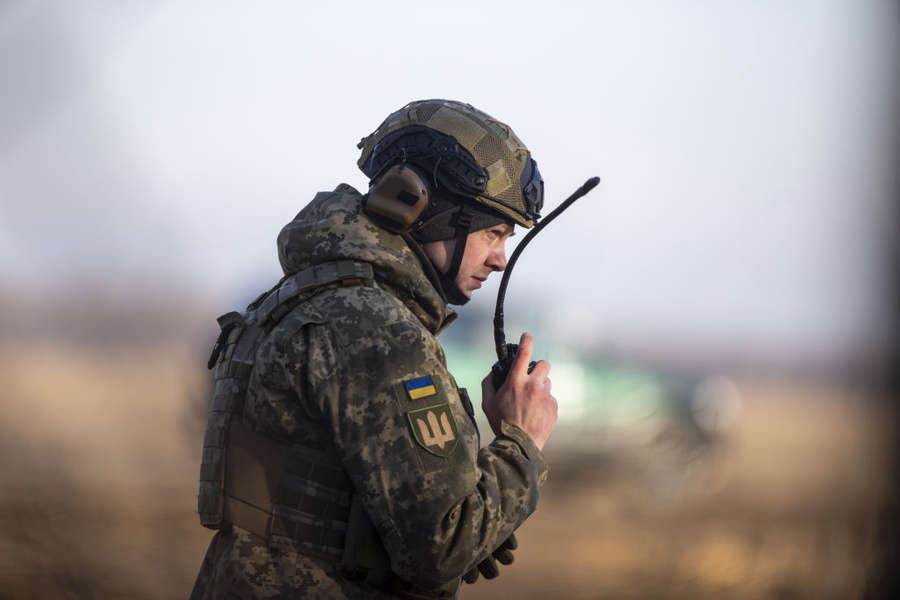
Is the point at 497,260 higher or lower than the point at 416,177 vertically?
lower

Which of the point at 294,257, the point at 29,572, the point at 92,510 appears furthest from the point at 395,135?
the point at 92,510

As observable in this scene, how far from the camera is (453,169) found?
2766 millimetres

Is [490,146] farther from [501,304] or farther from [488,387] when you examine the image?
[488,387]

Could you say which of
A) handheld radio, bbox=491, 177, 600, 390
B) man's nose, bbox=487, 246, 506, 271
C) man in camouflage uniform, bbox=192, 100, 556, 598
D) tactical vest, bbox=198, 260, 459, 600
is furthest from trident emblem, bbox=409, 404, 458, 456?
man's nose, bbox=487, 246, 506, 271

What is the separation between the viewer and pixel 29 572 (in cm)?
1116

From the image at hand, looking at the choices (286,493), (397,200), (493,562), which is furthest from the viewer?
(493,562)

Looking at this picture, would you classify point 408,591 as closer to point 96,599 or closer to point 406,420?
point 406,420

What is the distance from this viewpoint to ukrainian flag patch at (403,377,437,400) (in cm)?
217

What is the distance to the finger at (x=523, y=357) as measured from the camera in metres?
2.63

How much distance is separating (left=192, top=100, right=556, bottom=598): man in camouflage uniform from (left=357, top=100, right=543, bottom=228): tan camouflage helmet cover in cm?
13

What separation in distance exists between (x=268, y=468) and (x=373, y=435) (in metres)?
0.39

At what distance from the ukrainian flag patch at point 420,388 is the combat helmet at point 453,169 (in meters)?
0.56

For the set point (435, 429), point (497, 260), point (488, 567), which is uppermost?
point (497, 260)

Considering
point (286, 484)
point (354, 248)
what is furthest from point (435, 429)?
point (354, 248)
